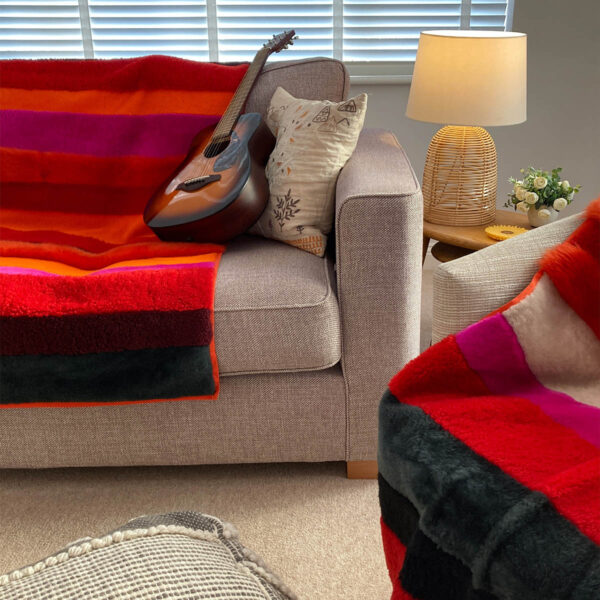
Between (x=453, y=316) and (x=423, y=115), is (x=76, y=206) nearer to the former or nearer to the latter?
(x=423, y=115)

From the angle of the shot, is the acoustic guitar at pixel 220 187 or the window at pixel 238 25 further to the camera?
the window at pixel 238 25

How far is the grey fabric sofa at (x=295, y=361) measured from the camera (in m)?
1.34

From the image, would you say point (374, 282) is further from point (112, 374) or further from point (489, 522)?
point (489, 522)

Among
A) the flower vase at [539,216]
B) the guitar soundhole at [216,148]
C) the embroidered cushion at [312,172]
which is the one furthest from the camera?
the flower vase at [539,216]

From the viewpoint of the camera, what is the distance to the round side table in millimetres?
1736

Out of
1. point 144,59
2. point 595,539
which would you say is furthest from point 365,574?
point 144,59

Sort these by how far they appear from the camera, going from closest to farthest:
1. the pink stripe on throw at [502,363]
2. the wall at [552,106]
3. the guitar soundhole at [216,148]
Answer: the pink stripe on throw at [502,363], the guitar soundhole at [216,148], the wall at [552,106]

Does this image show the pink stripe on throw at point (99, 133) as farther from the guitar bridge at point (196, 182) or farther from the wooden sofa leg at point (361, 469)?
the wooden sofa leg at point (361, 469)

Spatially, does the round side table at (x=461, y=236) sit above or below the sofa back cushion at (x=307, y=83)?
below

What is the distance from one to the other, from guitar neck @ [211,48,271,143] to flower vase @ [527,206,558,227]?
797mm

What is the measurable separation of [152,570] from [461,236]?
128cm

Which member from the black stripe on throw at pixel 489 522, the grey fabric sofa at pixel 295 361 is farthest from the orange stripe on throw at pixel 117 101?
the black stripe on throw at pixel 489 522

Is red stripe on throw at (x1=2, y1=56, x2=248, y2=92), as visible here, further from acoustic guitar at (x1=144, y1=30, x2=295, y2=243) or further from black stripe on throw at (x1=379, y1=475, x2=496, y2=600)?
black stripe on throw at (x1=379, y1=475, x2=496, y2=600)

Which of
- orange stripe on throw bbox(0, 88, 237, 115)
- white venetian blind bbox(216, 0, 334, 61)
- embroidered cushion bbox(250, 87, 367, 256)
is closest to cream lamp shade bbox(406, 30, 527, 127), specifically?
embroidered cushion bbox(250, 87, 367, 256)
